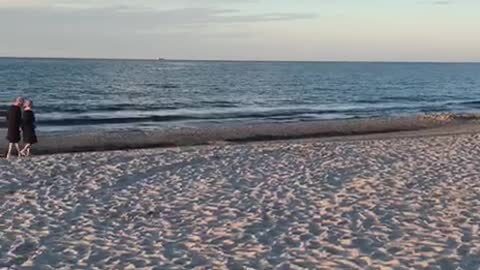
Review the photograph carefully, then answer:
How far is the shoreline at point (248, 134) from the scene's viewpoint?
23.0m

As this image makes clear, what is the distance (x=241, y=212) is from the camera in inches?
382

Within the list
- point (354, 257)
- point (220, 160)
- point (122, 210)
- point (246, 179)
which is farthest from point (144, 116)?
point (354, 257)

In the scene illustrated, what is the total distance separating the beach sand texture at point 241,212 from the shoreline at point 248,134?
7706mm

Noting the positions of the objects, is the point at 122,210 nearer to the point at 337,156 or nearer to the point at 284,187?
the point at 284,187

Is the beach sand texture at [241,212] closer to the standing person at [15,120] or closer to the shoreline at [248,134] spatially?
the standing person at [15,120]

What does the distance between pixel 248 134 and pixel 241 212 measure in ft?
56.7

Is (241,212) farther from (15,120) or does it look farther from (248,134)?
(248,134)

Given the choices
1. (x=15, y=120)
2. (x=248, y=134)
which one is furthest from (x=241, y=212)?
(x=248, y=134)

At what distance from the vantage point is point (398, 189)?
37.5 ft

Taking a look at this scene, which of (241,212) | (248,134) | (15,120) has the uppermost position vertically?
(15,120)

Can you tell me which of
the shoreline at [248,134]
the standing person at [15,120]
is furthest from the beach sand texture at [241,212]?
the shoreline at [248,134]

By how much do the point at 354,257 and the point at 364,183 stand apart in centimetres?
457

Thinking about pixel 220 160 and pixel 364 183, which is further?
pixel 220 160

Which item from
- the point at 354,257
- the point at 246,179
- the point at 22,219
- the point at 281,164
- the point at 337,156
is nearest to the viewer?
the point at 354,257
